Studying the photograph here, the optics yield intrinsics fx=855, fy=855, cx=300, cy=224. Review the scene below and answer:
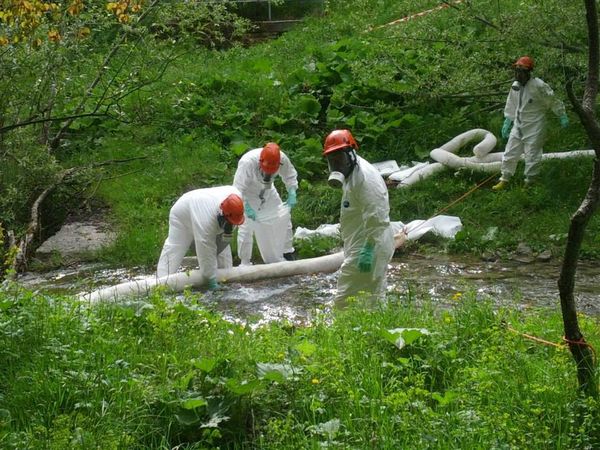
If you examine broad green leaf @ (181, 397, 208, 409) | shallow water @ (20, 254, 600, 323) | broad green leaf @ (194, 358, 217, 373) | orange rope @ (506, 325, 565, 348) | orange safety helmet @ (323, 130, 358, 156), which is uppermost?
orange safety helmet @ (323, 130, 358, 156)

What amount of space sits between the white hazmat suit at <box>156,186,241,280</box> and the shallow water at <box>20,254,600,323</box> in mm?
443

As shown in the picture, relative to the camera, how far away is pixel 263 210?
10539 millimetres

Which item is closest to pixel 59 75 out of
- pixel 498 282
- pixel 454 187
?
pixel 498 282

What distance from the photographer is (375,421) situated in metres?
4.49

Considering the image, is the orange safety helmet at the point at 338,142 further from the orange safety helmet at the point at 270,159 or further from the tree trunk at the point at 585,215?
the tree trunk at the point at 585,215

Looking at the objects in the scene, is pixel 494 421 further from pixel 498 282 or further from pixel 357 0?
pixel 357 0

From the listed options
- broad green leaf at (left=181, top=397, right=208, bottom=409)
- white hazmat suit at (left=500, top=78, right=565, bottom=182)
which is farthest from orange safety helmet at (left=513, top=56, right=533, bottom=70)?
broad green leaf at (left=181, top=397, right=208, bottom=409)

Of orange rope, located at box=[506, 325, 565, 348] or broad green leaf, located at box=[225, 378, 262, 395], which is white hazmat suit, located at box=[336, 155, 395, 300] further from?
broad green leaf, located at box=[225, 378, 262, 395]

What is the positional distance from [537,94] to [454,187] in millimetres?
1795

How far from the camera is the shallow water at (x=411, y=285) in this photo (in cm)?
876

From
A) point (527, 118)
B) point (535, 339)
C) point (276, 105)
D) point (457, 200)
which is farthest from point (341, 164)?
point (276, 105)

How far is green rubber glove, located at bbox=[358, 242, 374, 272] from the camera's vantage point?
300 inches

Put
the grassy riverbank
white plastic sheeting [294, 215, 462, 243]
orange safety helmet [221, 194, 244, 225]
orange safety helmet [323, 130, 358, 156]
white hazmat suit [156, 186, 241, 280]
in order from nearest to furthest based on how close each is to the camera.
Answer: the grassy riverbank → orange safety helmet [323, 130, 358, 156] → orange safety helmet [221, 194, 244, 225] → white hazmat suit [156, 186, 241, 280] → white plastic sheeting [294, 215, 462, 243]

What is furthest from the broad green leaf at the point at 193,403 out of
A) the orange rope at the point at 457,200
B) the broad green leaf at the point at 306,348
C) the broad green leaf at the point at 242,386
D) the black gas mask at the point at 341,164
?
the orange rope at the point at 457,200
